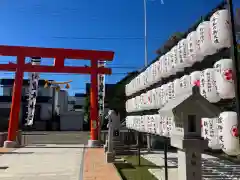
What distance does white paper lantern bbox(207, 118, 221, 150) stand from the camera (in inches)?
205

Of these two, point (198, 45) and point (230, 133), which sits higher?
point (198, 45)

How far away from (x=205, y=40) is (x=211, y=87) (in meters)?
1.14

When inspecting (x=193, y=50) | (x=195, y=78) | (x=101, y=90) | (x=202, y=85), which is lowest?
(x=202, y=85)

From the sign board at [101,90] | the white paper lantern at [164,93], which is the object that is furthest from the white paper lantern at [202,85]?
the sign board at [101,90]

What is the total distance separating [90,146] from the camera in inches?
597

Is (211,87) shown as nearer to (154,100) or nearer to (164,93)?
(164,93)

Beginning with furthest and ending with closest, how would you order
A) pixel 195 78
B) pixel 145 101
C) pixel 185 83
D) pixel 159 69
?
pixel 145 101
pixel 159 69
pixel 185 83
pixel 195 78

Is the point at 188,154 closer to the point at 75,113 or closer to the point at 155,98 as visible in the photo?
the point at 155,98

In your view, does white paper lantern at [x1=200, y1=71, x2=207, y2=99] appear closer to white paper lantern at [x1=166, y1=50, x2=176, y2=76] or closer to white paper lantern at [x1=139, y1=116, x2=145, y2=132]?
white paper lantern at [x1=166, y1=50, x2=176, y2=76]

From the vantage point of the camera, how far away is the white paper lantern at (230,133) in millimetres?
4766

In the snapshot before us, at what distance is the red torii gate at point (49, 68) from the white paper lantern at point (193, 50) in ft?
31.6

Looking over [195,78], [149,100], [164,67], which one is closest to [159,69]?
[164,67]

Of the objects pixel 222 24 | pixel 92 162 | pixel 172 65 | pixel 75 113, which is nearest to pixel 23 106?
pixel 75 113

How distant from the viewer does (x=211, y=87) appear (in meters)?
5.49
